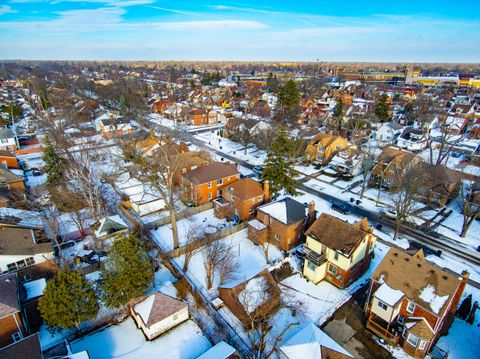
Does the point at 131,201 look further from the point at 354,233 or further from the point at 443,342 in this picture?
the point at 443,342

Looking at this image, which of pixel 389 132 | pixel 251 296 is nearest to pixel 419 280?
pixel 251 296

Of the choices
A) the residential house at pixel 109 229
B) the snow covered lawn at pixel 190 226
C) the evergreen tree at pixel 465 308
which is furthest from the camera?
the snow covered lawn at pixel 190 226

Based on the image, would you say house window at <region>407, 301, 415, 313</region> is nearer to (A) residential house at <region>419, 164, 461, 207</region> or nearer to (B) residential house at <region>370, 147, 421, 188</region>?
(A) residential house at <region>419, 164, 461, 207</region>

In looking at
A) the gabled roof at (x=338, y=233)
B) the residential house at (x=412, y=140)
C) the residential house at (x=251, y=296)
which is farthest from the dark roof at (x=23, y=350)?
the residential house at (x=412, y=140)

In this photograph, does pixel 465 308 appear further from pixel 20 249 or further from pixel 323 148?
pixel 20 249

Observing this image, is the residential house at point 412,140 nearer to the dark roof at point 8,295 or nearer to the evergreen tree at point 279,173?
the evergreen tree at point 279,173

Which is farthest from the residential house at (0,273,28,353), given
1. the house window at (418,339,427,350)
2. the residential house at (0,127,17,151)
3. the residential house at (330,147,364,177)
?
the residential house at (0,127,17,151)
